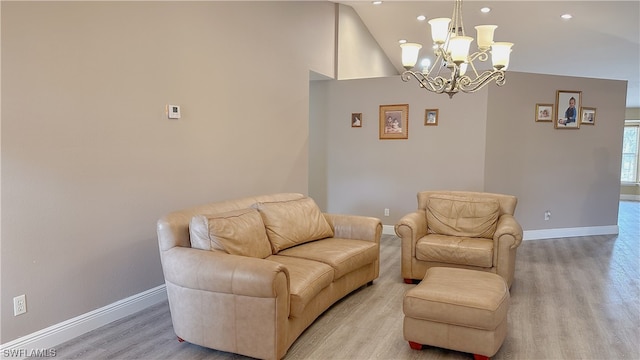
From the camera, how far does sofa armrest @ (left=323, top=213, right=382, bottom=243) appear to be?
3.73m

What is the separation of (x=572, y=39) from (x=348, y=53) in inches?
129

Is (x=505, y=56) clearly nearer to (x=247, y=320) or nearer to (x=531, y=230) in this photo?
(x=247, y=320)

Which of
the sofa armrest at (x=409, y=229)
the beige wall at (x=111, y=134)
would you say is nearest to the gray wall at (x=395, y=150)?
the beige wall at (x=111, y=134)

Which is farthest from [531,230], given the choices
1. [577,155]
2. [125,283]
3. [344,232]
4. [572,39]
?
[125,283]

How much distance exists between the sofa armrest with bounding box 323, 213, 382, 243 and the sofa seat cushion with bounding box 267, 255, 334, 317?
2.62 ft

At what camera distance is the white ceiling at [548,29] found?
5.40 m

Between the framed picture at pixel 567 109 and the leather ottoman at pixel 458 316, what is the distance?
3.92 metres

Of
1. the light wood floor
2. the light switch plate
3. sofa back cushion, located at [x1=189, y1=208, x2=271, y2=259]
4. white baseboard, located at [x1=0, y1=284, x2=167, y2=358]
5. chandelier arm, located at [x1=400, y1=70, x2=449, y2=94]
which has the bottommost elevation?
the light wood floor

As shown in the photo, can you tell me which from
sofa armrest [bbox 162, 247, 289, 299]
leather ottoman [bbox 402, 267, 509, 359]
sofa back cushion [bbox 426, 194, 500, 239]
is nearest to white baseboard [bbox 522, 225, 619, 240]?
sofa back cushion [bbox 426, 194, 500, 239]

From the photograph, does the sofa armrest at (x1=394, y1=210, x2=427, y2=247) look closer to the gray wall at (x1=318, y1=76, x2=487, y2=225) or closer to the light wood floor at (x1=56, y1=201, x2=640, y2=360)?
the light wood floor at (x1=56, y1=201, x2=640, y2=360)

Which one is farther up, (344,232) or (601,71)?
(601,71)

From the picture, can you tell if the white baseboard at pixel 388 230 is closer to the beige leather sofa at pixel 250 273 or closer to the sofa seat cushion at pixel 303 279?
the beige leather sofa at pixel 250 273

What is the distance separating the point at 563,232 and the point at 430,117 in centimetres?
250

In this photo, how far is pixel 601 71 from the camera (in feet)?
23.7
